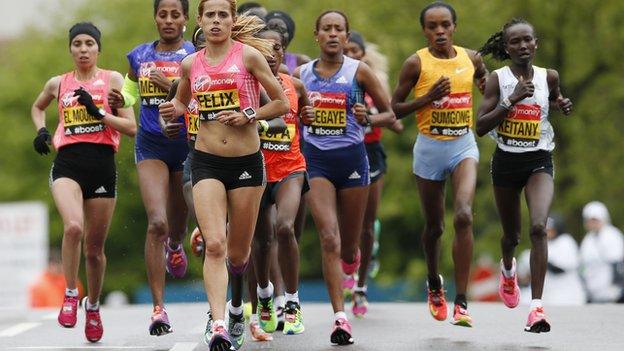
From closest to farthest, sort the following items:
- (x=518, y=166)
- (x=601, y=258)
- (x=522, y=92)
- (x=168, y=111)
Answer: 1. (x=168, y=111)
2. (x=522, y=92)
3. (x=518, y=166)
4. (x=601, y=258)

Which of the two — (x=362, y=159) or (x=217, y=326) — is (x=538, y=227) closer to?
(x=362, y=159)

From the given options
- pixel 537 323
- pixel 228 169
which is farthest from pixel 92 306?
pixel 537 323

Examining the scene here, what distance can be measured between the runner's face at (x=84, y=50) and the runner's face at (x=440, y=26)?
112 inches

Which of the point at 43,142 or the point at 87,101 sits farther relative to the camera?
the point at 43,142

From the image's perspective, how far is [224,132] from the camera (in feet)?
39.0

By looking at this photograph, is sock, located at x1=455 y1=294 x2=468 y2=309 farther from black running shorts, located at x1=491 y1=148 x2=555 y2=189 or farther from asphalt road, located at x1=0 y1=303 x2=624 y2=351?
black running shorts, located at x1=491 y1=148 x2=555 y2=189

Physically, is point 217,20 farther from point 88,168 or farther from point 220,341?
point 88,168

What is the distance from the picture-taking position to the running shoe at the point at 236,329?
12.7 metres

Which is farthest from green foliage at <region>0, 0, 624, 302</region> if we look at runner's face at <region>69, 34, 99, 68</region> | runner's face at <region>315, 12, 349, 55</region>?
runner's face at <region>315, 12, 349, 55</region>

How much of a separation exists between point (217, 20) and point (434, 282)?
3.85m

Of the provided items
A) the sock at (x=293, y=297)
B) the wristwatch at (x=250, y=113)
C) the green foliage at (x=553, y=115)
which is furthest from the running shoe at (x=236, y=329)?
the green foliage at (x=553, y=115)

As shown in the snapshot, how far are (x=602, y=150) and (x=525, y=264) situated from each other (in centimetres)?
868

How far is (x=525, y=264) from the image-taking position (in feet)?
80.7

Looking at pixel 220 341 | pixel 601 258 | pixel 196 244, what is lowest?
pixel 601 258
